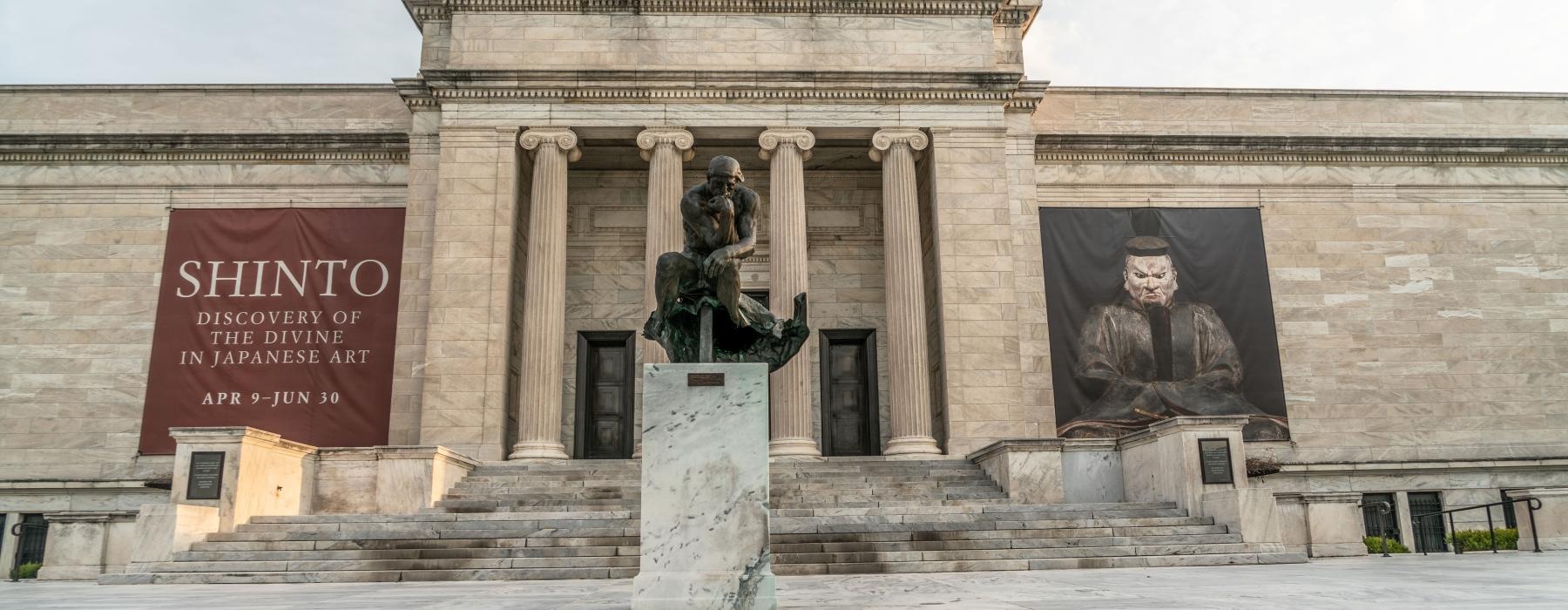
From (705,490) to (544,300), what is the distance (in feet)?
48.7

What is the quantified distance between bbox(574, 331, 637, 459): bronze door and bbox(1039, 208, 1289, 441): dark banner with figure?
984cm

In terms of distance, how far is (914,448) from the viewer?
2127 cm

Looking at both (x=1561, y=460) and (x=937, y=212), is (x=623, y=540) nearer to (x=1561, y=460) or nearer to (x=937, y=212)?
(x=937, y=212)

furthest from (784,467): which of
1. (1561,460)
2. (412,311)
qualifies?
(1561,460)

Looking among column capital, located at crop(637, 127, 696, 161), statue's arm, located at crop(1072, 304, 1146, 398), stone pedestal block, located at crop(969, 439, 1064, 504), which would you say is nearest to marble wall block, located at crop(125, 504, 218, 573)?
column capital, located at crop(637, 127, 696, 161)

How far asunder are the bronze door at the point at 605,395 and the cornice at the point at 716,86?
19.2ft

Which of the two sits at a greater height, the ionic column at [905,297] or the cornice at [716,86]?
the cornice at [716,86]

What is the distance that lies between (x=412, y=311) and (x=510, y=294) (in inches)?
88.9

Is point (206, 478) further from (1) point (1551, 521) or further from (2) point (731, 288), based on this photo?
(1) point (1551, 521)

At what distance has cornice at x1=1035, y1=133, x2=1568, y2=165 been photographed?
1007 inches

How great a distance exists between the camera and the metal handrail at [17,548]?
17.0 metres

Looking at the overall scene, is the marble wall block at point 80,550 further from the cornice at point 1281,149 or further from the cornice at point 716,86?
the cornice at point 1281,149

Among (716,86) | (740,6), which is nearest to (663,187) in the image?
(716,86)

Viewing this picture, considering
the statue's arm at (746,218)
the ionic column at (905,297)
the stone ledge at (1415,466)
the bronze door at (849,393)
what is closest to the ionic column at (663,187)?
the ionic column at (905,297)
